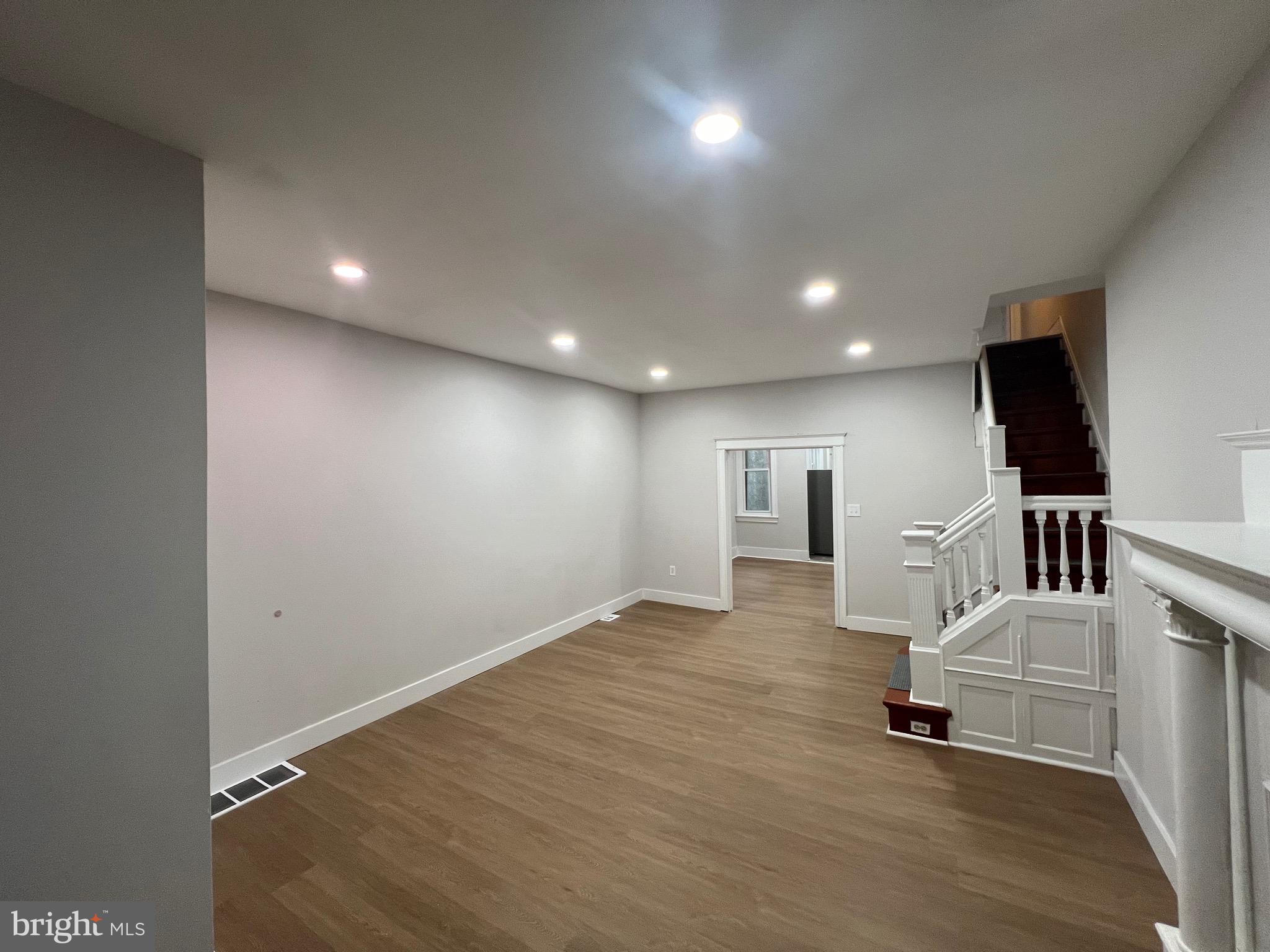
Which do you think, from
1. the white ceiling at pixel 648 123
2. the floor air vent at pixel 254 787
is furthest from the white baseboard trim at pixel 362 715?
the white ceiling at pixel 648 123

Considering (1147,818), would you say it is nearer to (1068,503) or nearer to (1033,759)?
(1033,759)

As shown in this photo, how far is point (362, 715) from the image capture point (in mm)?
3406

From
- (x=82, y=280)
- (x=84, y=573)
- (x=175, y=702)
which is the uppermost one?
(x=82, y=280)

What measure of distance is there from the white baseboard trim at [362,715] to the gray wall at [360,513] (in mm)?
52

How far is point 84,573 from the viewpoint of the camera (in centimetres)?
132

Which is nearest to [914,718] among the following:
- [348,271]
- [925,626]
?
[925,626]

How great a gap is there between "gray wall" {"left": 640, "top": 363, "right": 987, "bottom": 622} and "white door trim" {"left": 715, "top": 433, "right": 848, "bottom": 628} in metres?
0.06

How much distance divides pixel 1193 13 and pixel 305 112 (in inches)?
83.7

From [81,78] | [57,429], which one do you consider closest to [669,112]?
[81,78]

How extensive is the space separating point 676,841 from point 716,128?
2.77 m

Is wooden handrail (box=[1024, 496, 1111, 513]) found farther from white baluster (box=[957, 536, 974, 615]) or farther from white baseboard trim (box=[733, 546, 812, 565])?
white baseboard trim (box=[733, 546, 812, 565])

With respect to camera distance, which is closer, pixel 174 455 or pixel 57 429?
pixel 57 429

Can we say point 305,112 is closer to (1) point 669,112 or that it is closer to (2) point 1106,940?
(1) point 669,112

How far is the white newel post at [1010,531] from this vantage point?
292 centimetres
